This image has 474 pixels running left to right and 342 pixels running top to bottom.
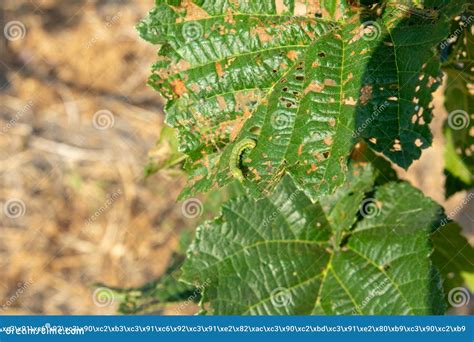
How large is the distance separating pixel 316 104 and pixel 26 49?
442 centimetres

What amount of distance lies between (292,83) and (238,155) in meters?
0.26

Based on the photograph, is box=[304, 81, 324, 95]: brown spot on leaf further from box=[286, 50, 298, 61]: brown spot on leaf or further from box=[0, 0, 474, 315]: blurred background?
box=[0, 0, 474, 315]: blurred background

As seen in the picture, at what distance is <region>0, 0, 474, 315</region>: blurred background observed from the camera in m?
4.95

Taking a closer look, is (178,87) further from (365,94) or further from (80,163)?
(80,163)

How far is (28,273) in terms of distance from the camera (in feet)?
16.2

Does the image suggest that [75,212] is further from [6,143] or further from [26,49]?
[26,49]

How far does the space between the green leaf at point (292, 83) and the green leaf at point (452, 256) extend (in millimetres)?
813

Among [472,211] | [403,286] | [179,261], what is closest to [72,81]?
[179,261]

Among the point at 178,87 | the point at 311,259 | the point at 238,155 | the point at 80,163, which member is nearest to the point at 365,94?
the point at 238,155

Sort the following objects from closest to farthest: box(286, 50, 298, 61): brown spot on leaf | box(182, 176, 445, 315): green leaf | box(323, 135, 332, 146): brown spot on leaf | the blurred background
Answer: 1. box(323, 135, 332, 146): brown spot on leaf
2. box(286, 50, 298, 61): brown spot on leaf
3. box(182, 176, 445, 315): green leaf
4. the blurred background

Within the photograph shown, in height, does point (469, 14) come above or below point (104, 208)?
above

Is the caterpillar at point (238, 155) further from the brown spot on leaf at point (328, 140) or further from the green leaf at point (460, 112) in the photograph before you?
the green leaf at point (460, 112)

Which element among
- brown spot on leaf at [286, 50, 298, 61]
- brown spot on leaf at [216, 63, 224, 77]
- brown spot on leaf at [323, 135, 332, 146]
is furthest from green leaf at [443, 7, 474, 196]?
brown spot on leaf at [216, 63, 224, 77]

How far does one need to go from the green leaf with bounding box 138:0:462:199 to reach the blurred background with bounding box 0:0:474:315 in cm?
291
